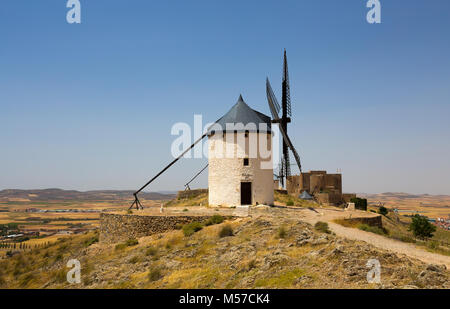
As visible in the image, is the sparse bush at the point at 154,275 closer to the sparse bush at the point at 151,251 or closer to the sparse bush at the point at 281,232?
the sparse bush at the point at 151,251

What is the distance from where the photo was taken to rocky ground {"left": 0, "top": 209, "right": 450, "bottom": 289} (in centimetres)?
841

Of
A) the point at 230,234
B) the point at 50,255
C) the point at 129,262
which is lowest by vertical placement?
the point at 50,255

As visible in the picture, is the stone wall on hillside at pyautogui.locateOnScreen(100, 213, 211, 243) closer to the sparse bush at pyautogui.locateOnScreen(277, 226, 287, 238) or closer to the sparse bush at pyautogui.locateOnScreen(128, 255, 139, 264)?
the sparse bush at pyautogui.locateOnScreen(128, 255, 139, 264)

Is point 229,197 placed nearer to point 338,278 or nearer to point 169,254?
point 169,254

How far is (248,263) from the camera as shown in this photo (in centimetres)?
1059

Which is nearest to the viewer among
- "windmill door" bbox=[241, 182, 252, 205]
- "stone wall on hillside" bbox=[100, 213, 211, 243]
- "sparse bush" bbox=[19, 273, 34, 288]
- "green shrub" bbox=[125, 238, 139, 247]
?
"sparse bush" bbox=[19, 273, 34, 288]

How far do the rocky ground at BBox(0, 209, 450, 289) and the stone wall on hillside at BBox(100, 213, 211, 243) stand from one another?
2.20 ft

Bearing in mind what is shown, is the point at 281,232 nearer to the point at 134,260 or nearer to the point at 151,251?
the point at 151,251

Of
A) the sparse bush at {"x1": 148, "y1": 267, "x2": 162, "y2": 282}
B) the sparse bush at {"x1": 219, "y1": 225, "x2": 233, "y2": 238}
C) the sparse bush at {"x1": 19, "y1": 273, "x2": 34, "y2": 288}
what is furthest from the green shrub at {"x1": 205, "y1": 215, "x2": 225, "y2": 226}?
the sparse bush at {"x1": 19, "y1": 273, "x2": 34, "y2": 288}

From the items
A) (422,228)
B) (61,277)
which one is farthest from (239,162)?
(61,277)

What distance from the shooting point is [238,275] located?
10.1 m

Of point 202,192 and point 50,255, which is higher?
point 202,192
